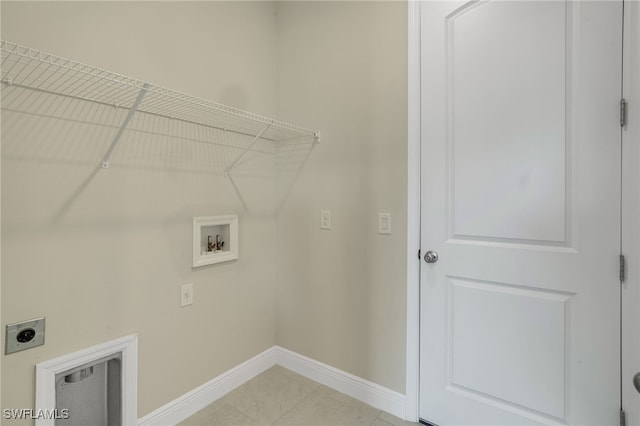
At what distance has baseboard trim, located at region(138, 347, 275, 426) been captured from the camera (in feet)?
5.01

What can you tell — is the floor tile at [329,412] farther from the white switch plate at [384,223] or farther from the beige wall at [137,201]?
the white switch plate at [384,223]

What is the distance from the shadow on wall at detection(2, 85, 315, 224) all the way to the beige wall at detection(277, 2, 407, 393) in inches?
10.0

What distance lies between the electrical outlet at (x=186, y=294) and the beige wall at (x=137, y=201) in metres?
0.03

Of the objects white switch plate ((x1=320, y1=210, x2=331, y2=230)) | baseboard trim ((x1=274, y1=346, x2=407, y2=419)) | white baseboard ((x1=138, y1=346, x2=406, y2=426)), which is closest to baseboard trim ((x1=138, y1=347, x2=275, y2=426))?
white baseboard ((x1=138, y1=346, x2=406, y2=426))

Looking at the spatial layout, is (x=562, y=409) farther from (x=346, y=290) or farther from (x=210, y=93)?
(x=210, y=93)

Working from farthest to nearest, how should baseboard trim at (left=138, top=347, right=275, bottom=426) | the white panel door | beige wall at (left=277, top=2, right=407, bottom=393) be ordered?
1. beige wall at (left=277, top=2, right=407, bottom=393)
2. baseboard trim at (left=138, top=347, right=275, bottom=426)
3. the white panel door

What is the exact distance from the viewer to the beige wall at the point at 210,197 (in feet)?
3.84

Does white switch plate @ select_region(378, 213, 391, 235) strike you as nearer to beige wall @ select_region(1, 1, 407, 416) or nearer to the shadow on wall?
beige wall @ select_region(1, 1, 407, 416)

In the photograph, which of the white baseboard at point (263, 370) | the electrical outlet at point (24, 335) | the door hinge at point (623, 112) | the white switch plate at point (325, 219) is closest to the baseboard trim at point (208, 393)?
the white baseboard at point (263, 370)

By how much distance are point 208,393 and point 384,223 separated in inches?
55.1

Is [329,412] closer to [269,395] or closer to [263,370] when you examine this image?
[269,395]

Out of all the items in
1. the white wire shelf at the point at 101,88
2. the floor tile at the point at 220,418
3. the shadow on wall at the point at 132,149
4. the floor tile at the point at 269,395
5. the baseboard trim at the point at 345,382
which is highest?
the white wire shelf at the point at 101,88

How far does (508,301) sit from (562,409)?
459mm

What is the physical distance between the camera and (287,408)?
1715 mm
